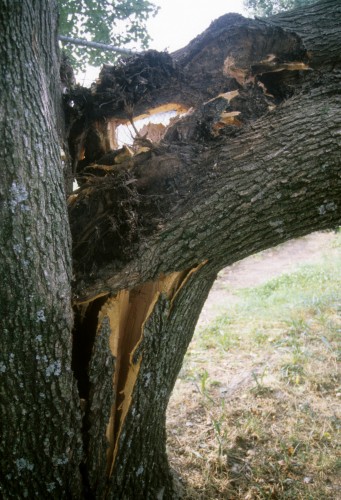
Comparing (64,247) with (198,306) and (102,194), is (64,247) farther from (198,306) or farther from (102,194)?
(198,306)

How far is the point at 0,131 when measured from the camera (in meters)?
1.36

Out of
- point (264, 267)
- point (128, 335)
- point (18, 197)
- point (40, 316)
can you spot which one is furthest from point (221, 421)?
Result: point (264, 267)

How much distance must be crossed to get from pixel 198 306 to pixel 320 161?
3.15ft

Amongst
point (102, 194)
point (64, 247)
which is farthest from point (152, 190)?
point (64, 247)

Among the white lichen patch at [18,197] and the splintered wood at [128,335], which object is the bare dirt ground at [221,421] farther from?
the white lichen patch at [18,197]

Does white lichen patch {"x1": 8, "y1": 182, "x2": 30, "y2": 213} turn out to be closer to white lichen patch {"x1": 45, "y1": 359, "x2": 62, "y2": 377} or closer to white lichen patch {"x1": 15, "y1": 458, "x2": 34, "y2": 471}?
white lichen patch {"x1": 45, "y1": 359, "x2": 62, "y2": 377}

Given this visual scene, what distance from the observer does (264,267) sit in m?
8.19

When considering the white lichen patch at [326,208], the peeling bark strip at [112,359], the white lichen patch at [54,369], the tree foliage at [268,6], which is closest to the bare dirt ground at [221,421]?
the peeling bark strip at [112,359]

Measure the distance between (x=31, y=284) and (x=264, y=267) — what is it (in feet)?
23.9

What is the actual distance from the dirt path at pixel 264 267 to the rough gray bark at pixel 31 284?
4.13 m

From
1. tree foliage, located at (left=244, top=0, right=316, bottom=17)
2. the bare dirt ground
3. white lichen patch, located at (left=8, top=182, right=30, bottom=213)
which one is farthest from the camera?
tree foliage, located at (left=244, top=0, right=316, bottom=17)

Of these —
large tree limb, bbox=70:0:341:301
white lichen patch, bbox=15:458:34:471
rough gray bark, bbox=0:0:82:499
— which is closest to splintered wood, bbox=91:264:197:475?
large tree limb, bbox=70:0:341:301

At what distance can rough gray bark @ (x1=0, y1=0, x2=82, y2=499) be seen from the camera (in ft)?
4.50

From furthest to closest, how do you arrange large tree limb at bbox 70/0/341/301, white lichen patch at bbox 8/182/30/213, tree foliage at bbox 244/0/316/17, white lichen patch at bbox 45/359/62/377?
tree foliage at bbox 244/0/316/17 → large tree limb at bbox 70/0/341/301 → white lichen patch at bbox 45/359/62/377 → white lichen patch at bbox 8/182/30/213
